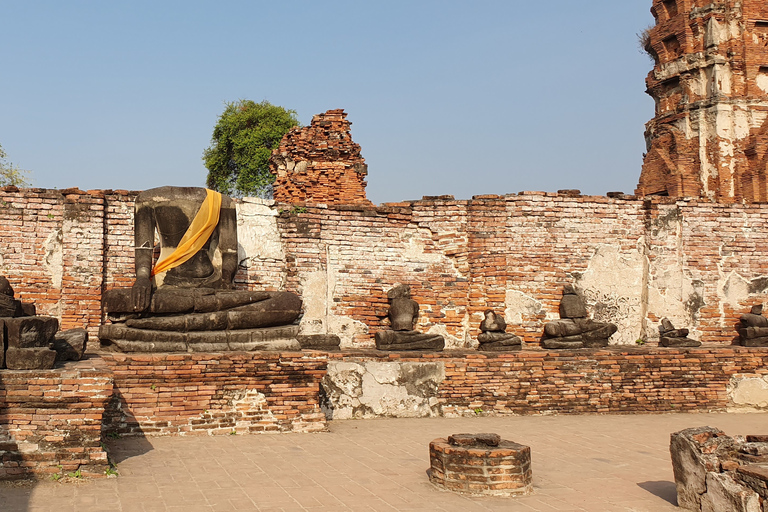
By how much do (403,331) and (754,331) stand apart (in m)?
5.12

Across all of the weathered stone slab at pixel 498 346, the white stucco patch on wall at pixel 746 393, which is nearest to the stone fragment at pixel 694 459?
the weathered stone slab at pixel 498 346

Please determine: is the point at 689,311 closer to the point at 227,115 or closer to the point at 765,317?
the point at 765,317

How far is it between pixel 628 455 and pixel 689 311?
5.29 metres

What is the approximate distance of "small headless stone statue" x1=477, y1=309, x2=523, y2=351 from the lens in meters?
10.5

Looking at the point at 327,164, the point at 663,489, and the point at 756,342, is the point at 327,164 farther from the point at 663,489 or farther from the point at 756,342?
the point at 663,489

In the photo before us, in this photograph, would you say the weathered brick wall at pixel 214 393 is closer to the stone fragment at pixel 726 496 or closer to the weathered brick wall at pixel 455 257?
the weathered brick wall at pixel 455 257

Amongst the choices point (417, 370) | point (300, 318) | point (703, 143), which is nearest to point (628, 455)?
point (417, 370)

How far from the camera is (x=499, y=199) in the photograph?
11.6 metres

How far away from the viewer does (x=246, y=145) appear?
88.3 ft

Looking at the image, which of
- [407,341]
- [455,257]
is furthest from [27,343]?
[455,257]

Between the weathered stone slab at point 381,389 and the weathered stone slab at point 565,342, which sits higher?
the weathered stone slab at point 565,342

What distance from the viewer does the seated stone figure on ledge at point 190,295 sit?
8.29 meters

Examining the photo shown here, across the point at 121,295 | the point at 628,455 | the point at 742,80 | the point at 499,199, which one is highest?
the point at 742,80

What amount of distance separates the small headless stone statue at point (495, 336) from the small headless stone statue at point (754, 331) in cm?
343
